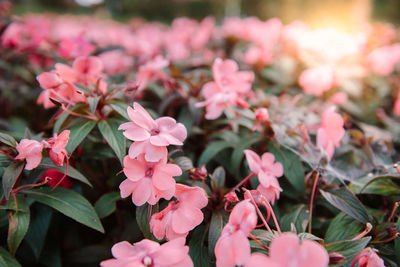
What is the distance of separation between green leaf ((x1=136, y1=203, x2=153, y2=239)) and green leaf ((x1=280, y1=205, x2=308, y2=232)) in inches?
18.0

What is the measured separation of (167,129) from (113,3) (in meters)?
28.9

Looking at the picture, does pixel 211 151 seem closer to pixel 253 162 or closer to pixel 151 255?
pixel 253 162

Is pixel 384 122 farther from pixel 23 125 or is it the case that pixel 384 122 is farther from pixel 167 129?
pixel 23 125

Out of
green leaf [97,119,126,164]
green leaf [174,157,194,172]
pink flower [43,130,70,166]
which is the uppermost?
pink flower [43,130,70,166]

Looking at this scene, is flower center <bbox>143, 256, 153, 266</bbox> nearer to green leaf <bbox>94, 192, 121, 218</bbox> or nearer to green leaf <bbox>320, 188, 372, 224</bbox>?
green leaf <bbox>94, 192, 121, 218</bbox>

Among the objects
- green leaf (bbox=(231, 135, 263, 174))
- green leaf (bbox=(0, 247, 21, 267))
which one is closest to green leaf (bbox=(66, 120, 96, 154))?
green leaf (bbox=(0, 247, 21, 267))

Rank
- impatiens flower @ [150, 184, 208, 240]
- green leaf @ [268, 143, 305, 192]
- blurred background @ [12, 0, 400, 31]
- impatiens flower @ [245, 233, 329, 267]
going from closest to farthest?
1. impatiens flower @ [245, 233, 329, 267]
2. impatiens flower @ [150, 184, 208, 240]
3. green leaf @ [268, 143, 305, 192]
4. blurred background @ [12, 0, 400, 31]

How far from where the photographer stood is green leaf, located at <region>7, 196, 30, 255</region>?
0.94 metres

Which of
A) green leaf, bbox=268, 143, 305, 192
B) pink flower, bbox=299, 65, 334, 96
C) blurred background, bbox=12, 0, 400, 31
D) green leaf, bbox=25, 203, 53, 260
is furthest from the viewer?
blurred background, bbox=12, 0, 400, 31

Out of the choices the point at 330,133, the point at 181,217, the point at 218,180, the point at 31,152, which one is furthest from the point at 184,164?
the point at 330,133

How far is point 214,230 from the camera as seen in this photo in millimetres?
938

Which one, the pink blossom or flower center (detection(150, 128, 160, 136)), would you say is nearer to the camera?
flower center (detection(150, 128, 160, 136))

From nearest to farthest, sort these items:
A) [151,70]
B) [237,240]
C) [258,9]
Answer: [237,240] < [151,70] < [258,9]

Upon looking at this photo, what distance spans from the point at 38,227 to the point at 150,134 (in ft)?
1.90
